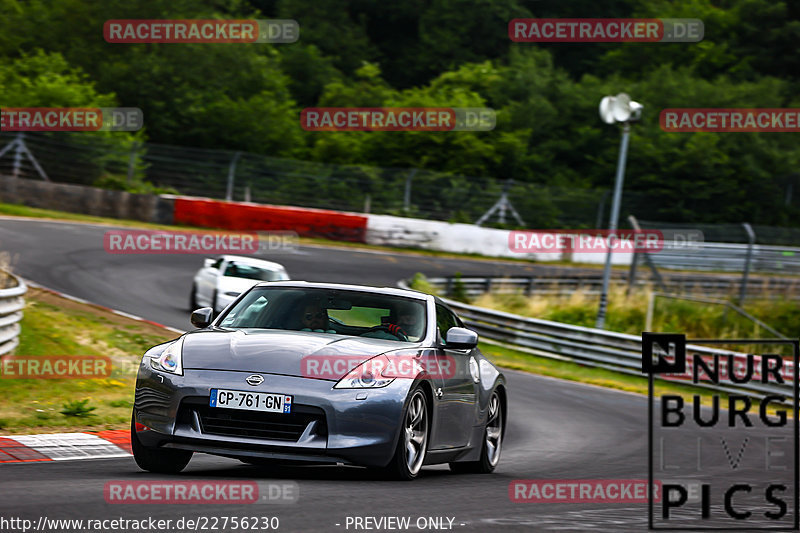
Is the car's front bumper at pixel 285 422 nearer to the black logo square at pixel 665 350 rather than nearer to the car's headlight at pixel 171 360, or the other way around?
the car's headlight at pixel 171 360

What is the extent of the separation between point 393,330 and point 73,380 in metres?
5.77

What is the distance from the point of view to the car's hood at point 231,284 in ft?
67.3

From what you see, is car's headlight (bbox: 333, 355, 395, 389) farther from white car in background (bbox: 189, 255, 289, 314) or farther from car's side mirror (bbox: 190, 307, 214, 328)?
white car in background (bbox: 189, 255, 289, 314)

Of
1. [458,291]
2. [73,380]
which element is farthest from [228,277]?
[458,291]

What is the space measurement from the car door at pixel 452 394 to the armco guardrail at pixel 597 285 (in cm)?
1960

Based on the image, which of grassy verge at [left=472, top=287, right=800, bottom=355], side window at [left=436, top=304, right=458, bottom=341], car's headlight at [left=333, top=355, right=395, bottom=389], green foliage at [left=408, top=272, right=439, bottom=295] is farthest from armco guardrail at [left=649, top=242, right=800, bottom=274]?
car's headlight at [left=333, top=355, right=395, bottom=389]

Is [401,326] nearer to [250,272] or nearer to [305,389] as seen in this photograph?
[305,389]

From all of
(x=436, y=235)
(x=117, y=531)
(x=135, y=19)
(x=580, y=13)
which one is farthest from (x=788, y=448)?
(x=580, y=13)

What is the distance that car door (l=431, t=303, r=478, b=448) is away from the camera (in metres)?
8.05

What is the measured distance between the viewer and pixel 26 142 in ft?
117

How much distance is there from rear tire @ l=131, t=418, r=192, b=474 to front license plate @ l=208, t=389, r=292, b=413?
54cm

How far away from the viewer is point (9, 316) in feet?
42.5

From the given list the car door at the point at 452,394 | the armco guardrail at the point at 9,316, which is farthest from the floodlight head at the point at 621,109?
the car door at the point at 452,394

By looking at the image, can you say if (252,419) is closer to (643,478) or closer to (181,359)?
(181,359)
